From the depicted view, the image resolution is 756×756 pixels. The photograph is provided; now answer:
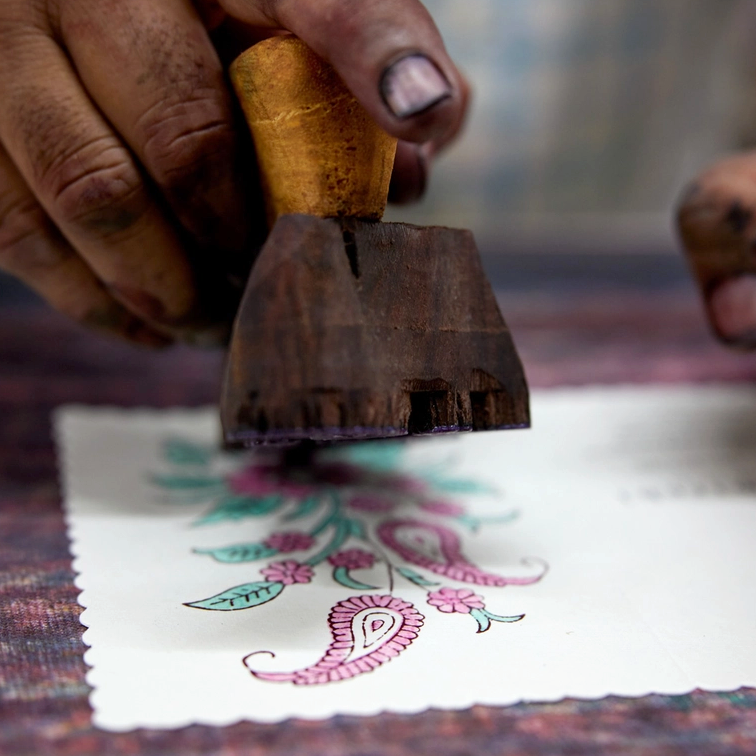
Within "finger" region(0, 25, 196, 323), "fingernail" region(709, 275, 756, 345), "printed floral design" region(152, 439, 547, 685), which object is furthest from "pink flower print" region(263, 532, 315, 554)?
"fingernail" region(709, 275, 756, 345)

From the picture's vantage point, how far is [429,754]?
32 cm

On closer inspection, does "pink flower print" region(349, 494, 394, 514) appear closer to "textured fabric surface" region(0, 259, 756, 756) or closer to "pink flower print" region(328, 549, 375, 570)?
"pink flower print" region(328, 549, 375, 570)

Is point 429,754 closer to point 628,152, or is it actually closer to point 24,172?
point 24,172

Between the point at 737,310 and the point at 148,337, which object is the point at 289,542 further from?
the point at 737,310

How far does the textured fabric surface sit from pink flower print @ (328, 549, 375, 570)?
14cm

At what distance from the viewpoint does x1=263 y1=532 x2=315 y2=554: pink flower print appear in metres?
0.53

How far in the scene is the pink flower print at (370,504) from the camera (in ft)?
1.99

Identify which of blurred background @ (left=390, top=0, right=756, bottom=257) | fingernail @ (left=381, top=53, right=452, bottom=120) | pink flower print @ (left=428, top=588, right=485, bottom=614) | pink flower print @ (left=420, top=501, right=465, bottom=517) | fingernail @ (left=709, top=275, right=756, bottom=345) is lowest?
pink flower print @ (left=428, top=588, right=485, bottom=614)

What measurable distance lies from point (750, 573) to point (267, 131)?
42cm

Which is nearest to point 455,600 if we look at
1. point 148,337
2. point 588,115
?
point 148,337

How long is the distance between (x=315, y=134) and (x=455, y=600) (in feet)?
0.92

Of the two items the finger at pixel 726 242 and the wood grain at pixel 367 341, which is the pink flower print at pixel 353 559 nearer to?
the wood grain at pixel 367 341

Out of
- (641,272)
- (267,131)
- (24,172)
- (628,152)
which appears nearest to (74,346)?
(24,172)

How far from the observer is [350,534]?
1.81 ft
